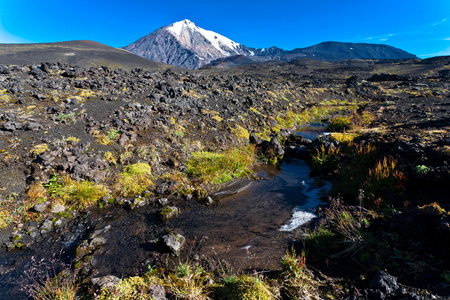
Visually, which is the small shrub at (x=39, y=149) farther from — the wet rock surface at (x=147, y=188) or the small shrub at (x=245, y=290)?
the small shrub at (x=245, y=290)

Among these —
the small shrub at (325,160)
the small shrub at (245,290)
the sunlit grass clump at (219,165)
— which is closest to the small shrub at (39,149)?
the sunlit grass clump at (219,165)

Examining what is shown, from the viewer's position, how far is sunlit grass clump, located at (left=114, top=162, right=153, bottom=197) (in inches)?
265

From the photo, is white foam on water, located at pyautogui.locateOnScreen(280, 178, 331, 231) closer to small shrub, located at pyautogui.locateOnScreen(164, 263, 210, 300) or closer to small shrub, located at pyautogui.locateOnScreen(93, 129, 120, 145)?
small shrub, located at pyautogui.locateOnScreen(164, 263, 210, 300)

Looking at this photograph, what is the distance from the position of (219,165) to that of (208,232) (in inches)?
144

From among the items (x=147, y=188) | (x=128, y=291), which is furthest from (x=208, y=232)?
(x=147, y=188)

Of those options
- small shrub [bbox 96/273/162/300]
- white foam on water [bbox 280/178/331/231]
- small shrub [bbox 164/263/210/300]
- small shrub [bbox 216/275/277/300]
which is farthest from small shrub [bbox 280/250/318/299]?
small shrub [bbox 96/273/162/300]

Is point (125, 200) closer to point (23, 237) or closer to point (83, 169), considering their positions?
point (83, 169)

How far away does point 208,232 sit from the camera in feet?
17.6

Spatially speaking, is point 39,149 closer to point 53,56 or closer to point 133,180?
point 133,180

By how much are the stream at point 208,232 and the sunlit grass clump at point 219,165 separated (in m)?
0.68

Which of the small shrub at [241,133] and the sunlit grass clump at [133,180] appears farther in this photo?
the small shrub at [241,133]

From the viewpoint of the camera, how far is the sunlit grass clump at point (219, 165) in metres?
8.11

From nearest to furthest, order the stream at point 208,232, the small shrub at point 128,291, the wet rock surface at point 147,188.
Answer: the small shrub at point 128,291, the wet rock surface at point 147,188, the stream at point 208,232

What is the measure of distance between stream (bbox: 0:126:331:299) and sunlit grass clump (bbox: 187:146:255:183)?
676mm
